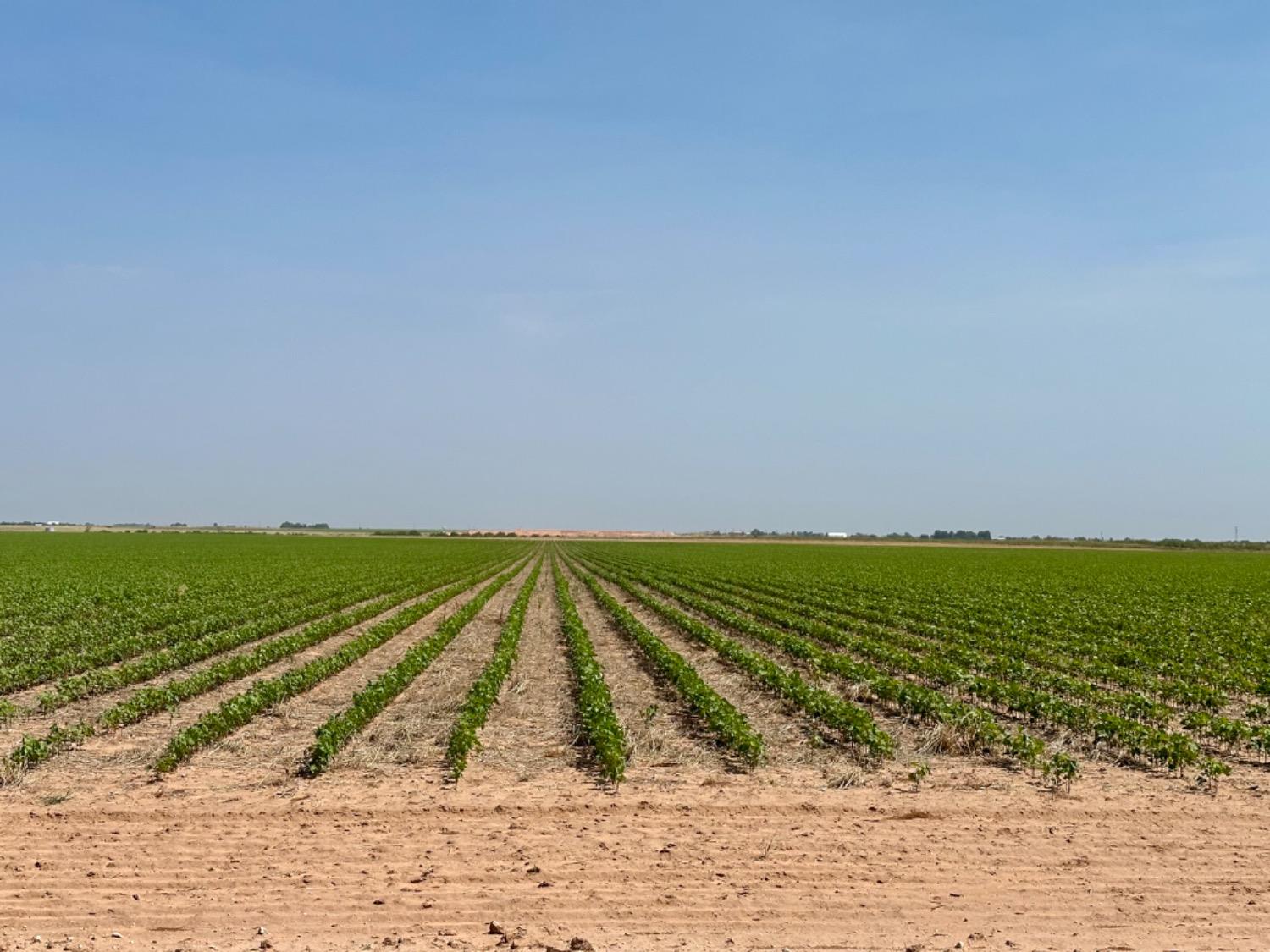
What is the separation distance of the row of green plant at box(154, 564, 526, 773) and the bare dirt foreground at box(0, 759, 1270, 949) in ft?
2.70

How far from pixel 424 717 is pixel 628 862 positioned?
7.17 meters

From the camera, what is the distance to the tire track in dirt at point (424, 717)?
Answer: 12.4 metres

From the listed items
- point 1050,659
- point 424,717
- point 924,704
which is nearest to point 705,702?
point 924,704

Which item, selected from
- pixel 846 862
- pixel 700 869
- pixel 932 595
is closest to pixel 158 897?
pixel 700 869

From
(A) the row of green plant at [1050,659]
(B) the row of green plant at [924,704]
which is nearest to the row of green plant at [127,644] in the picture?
(B) the row of green plant at [924,704]

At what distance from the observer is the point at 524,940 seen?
23.5ft

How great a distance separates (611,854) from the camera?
9.02 metres

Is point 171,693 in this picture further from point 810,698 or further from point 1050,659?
point 1050,659

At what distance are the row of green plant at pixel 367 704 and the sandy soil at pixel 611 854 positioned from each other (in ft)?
1.00

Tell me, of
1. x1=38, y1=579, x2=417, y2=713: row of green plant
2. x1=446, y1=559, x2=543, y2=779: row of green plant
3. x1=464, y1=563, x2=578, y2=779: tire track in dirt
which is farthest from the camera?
x1=38, y1=579, x2=417, y2=713: row of green plant

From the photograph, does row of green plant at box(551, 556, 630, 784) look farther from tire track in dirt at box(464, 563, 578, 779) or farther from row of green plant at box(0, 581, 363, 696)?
row of green plant at box(0, 581, 363, 696)

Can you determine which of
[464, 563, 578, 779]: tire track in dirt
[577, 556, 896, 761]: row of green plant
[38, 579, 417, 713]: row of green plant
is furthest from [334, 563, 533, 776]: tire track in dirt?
[577, 556, 896, 761]: row of green plant

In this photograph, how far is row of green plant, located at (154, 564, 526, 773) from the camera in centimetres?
1224

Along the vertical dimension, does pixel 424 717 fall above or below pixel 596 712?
below
